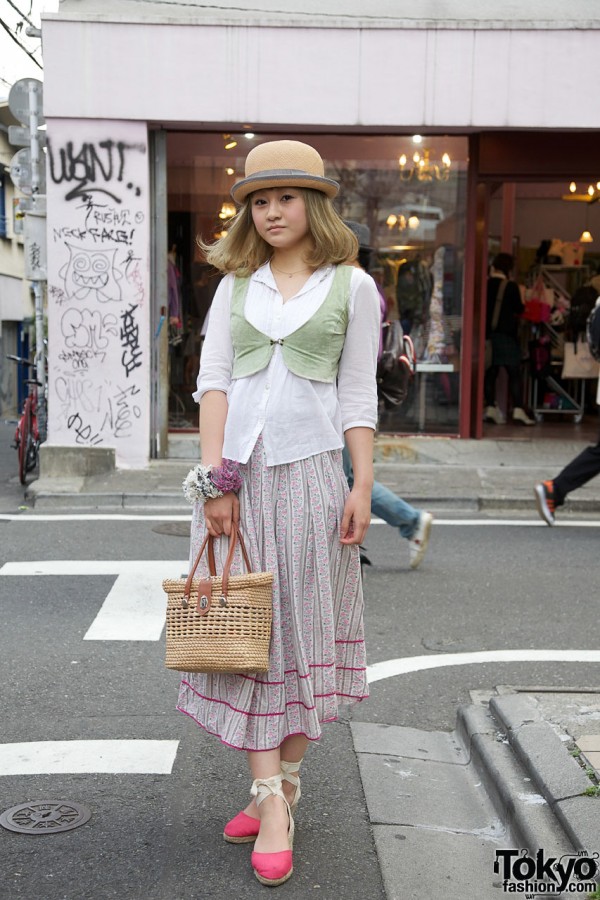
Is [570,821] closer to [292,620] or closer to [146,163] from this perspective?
[292,620]

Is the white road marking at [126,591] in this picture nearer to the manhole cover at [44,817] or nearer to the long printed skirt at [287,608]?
the manhole cover at [44,817]

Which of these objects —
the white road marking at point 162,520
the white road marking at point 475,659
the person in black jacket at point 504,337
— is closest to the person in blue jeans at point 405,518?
the white road marking at point 475,659

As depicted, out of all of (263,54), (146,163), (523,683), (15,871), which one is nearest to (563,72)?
(263,54)

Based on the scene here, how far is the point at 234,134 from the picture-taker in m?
12.2

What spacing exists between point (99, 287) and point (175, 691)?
7.49m

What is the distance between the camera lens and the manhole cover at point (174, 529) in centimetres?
851

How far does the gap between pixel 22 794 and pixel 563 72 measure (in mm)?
9846

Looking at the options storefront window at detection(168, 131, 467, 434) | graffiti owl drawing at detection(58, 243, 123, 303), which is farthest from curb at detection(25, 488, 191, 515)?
graffiti owl drawing at detection(58, 243, 123, 303)

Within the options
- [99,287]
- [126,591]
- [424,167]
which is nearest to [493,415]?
[424,167]

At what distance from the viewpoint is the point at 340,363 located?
3.43m

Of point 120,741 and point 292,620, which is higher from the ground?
point 292,620

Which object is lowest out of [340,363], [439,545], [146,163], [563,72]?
[439,545]

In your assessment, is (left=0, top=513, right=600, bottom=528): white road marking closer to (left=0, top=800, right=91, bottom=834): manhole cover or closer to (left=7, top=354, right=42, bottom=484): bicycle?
(left=7, top=354, right=42, bottom=484): bicycle

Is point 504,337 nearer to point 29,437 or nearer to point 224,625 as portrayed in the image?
point 29,437
